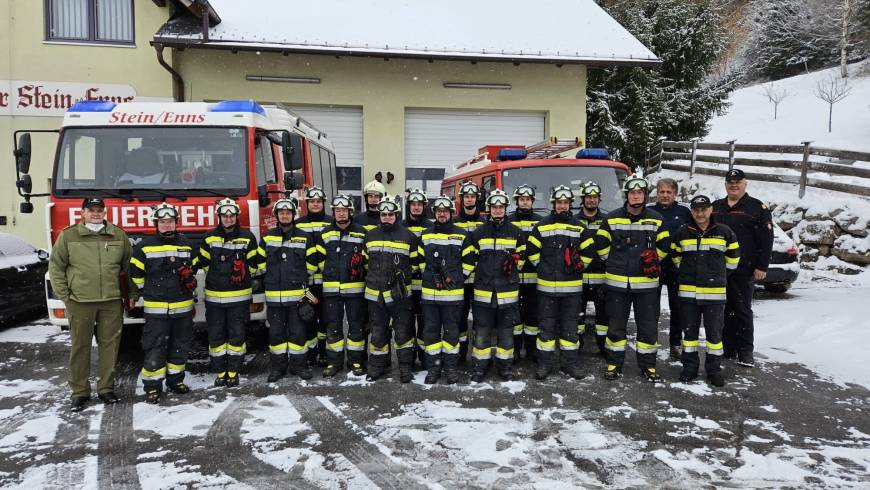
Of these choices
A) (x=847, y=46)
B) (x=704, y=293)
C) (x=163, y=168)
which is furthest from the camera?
(x=847, y=46)

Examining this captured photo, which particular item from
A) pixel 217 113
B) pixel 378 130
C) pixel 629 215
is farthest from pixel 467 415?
pixel 378 130

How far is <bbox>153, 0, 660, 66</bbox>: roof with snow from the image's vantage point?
1288 cm

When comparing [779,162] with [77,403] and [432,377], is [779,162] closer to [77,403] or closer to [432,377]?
[432,377]

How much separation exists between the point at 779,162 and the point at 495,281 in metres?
10.4

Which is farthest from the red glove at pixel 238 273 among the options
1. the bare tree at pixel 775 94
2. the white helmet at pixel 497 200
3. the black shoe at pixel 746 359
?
the bare tree at pixel 775 94

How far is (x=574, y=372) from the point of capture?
5.84 m

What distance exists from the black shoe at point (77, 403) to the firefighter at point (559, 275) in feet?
13.6

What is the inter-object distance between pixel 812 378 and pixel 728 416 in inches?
65.3

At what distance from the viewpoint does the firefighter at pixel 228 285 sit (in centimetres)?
560

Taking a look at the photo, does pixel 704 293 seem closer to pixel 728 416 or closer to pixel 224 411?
pixel 728 416

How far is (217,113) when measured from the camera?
638cm

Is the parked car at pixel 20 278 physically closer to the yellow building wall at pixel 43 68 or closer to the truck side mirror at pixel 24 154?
the truck side mirror at pixel 24 154

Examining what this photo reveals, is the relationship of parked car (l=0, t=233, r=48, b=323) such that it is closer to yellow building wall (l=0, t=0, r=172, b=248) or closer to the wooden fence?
yellow building wall (l=0, t=0, r=172, b=248)

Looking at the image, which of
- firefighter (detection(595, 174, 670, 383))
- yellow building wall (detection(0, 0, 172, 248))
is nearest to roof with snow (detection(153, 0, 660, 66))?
yellow building wall (detection(0, 0, 172, 248))
